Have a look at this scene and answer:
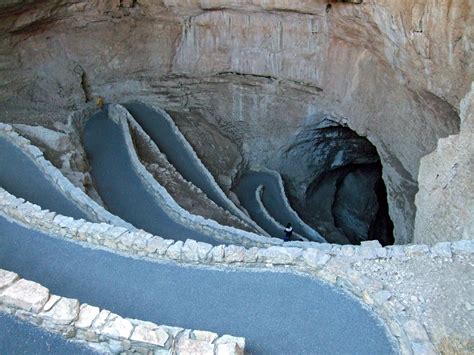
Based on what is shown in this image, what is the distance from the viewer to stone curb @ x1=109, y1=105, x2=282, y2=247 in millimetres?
12469

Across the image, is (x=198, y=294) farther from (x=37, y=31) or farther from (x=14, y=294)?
(x=37, y=31)

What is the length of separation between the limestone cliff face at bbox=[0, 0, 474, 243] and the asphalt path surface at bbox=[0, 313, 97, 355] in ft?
37.0

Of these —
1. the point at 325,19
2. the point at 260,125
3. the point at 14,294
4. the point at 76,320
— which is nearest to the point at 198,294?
the point at 76,320

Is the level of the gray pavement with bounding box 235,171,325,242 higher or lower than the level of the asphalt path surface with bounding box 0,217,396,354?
lower

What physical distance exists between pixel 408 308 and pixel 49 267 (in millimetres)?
6290

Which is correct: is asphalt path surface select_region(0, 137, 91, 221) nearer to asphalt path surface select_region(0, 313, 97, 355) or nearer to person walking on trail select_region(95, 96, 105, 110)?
asphalt path surface select_region(0, 313, 97, 355)

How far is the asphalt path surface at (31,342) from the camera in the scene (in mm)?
6633

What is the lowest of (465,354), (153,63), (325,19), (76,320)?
(465,354)

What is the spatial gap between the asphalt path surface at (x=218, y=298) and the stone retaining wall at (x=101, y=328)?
2.77 ft

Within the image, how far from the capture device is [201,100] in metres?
23.7

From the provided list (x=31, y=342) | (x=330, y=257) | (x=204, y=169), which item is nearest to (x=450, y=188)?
(x=330, y=257)

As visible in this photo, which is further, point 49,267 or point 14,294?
point 49,267

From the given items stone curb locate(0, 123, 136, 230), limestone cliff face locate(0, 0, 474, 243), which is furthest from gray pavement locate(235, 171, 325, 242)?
stone curb locate(0, 123, 136, 230)

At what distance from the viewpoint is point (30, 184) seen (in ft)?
41.3
